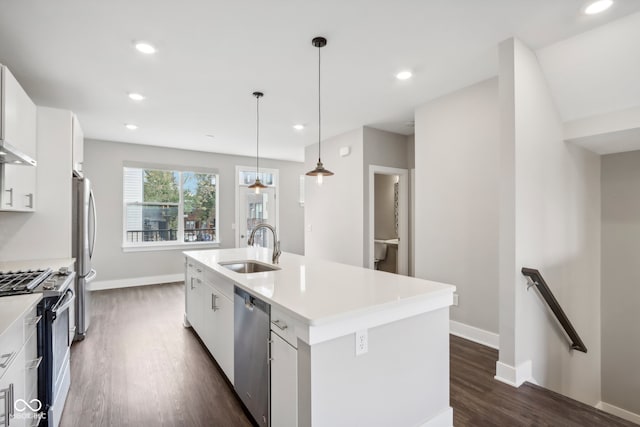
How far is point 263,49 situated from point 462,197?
94.9 inches

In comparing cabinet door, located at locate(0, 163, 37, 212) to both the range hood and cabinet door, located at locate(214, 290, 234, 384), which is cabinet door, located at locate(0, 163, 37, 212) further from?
cabinet door, located at locate(214, 290, 234, 384)

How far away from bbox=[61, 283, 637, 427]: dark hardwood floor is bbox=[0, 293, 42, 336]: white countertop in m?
0.92

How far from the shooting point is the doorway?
6861 mm

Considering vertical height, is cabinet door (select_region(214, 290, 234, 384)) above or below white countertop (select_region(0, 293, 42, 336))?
below

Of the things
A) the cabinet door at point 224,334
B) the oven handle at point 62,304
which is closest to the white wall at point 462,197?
the cabinet door at point 224,334

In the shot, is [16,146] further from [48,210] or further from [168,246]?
[168,246]

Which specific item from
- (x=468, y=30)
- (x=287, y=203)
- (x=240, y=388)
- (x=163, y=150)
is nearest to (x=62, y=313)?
(x=240, y=388)

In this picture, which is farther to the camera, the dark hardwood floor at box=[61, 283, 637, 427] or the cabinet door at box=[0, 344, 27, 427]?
the dark hardwood floor at box=[61, 283, 637, 427]

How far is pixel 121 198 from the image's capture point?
223 inches

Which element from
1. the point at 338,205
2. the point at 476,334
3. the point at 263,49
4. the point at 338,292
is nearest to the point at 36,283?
the point at 338,292

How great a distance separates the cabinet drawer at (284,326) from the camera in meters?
1.47

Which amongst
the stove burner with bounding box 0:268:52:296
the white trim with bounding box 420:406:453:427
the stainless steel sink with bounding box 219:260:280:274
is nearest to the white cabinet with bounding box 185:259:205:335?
the stainless steel sink with bounding box 219:260:280:274

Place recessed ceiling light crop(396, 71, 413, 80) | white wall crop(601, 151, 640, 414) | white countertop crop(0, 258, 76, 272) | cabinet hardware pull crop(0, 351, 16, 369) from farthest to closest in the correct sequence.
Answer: white wall crop(601, 151, 640, 414) → recessed ceiling light crop(396, 71, 413, 80) → white countertop crop(0, 258, 76, 272) → cabinet hardware pull crop(0, 351, 16, 369)

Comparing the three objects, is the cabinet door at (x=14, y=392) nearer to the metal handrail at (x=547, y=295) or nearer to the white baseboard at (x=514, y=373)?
the white baseboard at (x=514, y=373)
